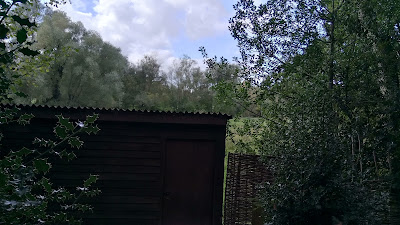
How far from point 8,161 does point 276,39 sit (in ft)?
27.0

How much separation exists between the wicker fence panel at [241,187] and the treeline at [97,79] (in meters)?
17.2

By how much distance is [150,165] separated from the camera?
291 inches

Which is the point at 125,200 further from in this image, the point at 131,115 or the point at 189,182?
the point at 131,115

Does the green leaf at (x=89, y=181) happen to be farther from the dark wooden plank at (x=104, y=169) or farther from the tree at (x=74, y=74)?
the tree at (x=74, y=74)

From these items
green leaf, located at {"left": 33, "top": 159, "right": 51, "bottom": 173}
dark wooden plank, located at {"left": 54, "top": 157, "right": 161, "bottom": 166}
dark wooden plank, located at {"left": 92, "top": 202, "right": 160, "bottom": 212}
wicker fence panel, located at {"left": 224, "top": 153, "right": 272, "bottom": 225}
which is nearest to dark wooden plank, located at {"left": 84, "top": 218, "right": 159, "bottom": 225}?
dark wooden plank, located at {"left": 92, "top": 202, "right": 160, "bottom": 212}

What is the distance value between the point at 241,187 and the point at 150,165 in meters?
1.93

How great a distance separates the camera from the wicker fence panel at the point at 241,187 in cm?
748

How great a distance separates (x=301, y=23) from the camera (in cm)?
854

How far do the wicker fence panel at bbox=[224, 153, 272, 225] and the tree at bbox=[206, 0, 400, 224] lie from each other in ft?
1.44

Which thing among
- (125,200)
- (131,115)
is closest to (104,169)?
(125,200)

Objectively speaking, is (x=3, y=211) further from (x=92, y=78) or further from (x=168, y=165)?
(x=92, y=78)

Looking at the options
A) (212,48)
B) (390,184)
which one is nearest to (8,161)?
(390,184)

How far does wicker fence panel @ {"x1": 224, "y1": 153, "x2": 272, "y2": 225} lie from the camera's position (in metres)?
7.48

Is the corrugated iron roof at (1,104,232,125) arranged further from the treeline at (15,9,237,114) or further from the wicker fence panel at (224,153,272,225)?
the treeline at (15,9,237,114)
